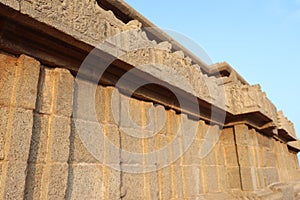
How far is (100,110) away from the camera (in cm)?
263

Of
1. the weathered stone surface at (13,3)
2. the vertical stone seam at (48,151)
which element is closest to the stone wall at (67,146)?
the vertical stone seam at (48,151)

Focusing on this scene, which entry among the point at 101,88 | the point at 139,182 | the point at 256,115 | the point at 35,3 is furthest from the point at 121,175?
the point at 256,115

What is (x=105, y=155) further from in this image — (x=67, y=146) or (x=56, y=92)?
(x=56, y=92)

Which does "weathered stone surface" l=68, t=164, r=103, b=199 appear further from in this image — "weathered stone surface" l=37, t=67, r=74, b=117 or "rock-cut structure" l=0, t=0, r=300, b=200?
"weathered stone surface" l=37, t=67, r=74, b=117

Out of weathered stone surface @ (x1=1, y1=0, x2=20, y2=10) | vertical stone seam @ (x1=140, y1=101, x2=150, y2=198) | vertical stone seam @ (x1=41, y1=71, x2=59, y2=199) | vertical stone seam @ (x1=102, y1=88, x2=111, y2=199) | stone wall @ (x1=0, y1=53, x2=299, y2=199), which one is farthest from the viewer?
vertical stone seam @ (x1=140, y1=101, x2=150, y2=198)

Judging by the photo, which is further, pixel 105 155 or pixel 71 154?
pixel 105 155

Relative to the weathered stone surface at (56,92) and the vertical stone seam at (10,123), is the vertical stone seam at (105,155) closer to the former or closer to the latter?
the weathered stone surface at (56,92)

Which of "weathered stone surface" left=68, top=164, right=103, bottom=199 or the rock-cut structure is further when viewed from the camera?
"weathered stone surface" left=68, top=164, right=103, bottom=199

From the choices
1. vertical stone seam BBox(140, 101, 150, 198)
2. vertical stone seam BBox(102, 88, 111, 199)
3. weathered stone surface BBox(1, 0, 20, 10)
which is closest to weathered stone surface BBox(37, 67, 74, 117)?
vertical stone seam BBox(102, 88, 111, 199)

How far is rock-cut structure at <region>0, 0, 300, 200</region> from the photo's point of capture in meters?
1.86

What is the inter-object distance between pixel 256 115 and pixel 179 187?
2.47m

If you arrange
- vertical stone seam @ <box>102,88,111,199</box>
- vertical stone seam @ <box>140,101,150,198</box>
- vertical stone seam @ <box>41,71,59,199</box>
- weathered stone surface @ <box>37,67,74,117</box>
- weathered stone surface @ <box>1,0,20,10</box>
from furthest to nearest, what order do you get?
vertical stone seam @ <box>140,101,150,198</box>, vertical stone seam @ <box>102,88,111,199</box>, weathered stone surface @ <box>37,67,74,117</box>, vertical stone seam @ <box>41,71,59,199</box>, weathered stone surface @ <box>1,0,20,10</box>

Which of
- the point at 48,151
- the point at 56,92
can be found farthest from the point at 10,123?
the point at 56,92

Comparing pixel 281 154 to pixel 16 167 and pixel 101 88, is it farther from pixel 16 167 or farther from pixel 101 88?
pixel 16 167
